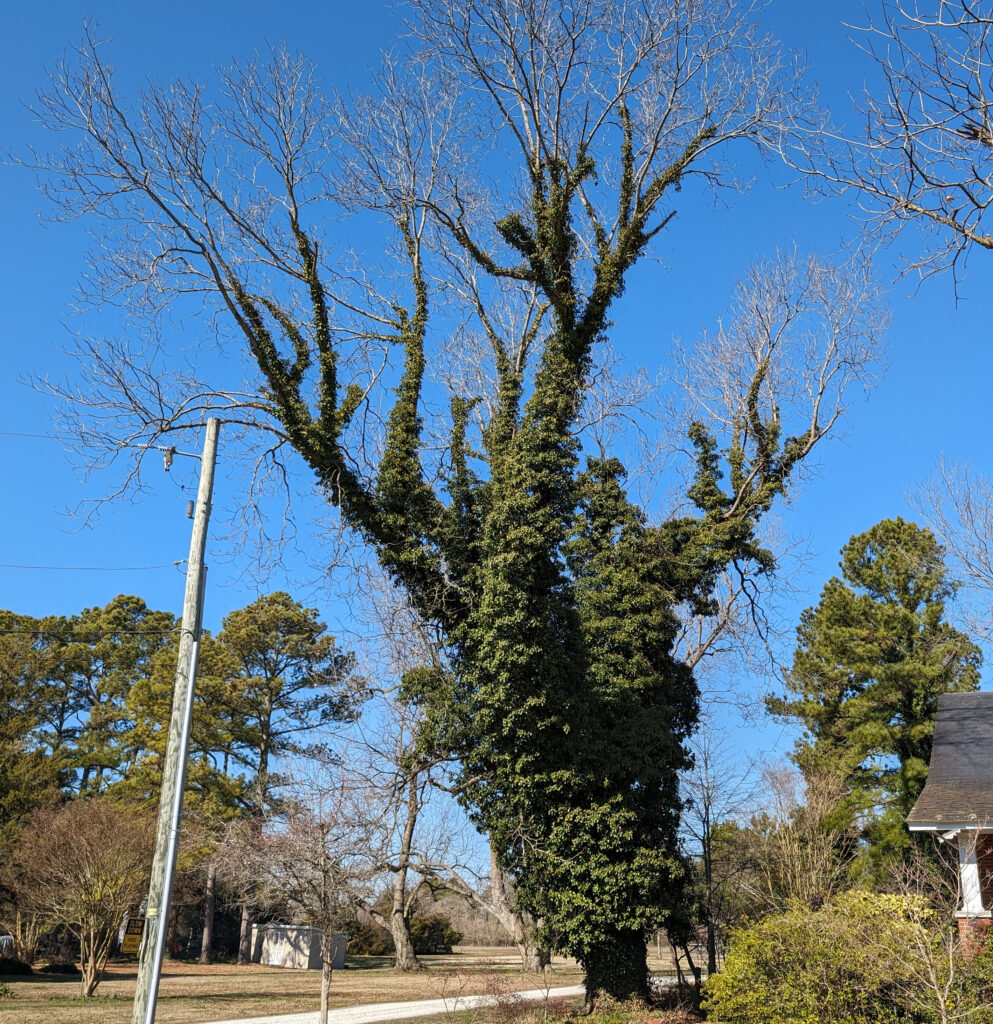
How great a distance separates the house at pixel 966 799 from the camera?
13789 mm

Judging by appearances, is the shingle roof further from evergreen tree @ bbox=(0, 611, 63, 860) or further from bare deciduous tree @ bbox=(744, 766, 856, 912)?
evergreen tree @ bbox=(0, 611, 63, 860)

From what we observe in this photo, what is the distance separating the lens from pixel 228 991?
76.7 feet

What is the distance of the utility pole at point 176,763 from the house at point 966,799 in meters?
10.6

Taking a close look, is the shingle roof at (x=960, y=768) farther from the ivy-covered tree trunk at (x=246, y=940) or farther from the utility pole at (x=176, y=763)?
the ivy-covered tree trunk at (x=246, y=940)

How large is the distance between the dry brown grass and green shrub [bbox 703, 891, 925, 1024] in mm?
4818

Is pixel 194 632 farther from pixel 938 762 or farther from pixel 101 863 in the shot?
pixel 101 863

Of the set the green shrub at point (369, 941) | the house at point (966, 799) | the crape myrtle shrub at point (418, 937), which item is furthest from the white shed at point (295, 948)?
the house at point (966, 799)

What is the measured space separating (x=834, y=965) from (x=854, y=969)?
9.9 inches

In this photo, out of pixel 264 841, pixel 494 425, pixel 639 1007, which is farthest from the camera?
pixel 264 841

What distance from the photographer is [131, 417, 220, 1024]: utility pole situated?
268 inches

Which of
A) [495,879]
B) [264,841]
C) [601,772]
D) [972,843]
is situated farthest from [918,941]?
[264,841]

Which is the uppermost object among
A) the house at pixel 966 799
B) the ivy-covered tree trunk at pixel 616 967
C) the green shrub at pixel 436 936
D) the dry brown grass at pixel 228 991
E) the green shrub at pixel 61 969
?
the house at pixel 966 799

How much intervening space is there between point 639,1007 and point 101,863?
15912mm

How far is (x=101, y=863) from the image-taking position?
22391 millimetres
